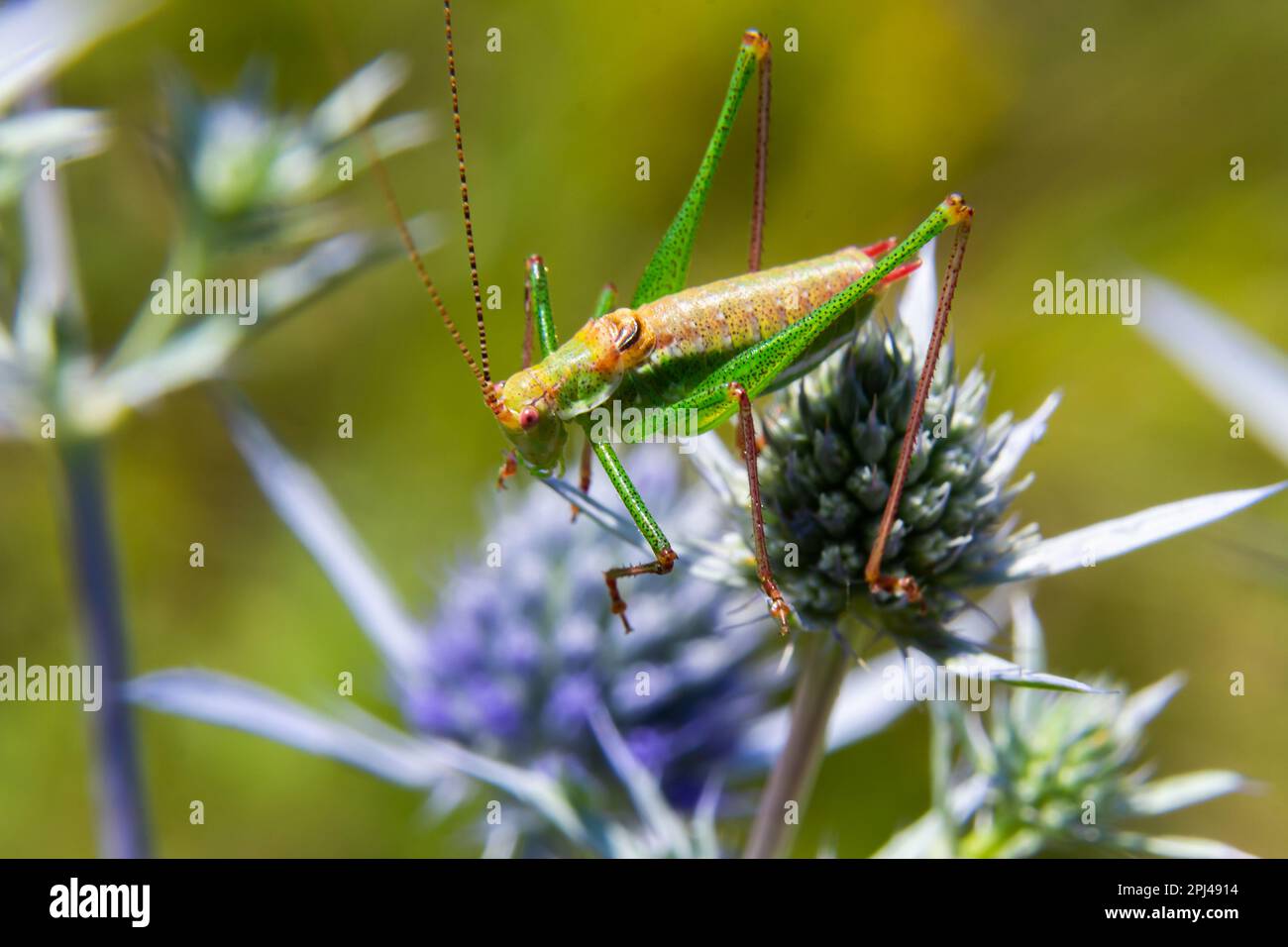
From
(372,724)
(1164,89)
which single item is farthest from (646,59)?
(372,724)

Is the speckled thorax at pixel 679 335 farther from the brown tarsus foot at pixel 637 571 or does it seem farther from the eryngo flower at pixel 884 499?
the brown tarsus foot at pixel 637 571

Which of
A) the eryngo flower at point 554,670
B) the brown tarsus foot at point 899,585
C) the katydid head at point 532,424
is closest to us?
the brown tarsus foot at point 899,585

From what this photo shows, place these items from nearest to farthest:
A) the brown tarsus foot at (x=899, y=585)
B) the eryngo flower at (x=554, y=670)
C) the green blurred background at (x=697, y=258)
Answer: the brown tarsus foot at (x=899, y=585), the eryngo flower at (x=554, y=670), the green blurred background at (x=697, y=258)

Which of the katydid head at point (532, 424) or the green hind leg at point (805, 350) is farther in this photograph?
the katydid head at point (532, 424)

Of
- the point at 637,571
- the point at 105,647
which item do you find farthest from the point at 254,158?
the point at 637,571

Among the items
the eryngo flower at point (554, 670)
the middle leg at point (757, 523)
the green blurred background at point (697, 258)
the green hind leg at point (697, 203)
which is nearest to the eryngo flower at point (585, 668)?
the eryngo flower at point (554, 670)

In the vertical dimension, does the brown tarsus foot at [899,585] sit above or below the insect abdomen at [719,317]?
below
